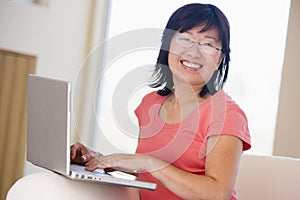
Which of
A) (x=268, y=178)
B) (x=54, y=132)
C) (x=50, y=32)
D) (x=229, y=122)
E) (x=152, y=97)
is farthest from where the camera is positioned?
(x=50, y=32)

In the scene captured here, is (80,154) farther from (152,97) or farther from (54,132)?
(152,97)

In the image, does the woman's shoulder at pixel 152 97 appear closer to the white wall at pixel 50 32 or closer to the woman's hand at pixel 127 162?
the woman's hand at pixel 127 162

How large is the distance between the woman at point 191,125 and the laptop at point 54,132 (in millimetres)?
70

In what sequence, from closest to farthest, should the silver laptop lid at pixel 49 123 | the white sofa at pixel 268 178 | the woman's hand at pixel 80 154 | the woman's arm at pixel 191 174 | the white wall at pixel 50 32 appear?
1. the silver laptop lid at pixel 49 123
2. the woman's arm at pixel 191 174
3. the woman's hand at pixel 80 154
4. the white sofa at pixel 268 178
5. the white wall at pixel 50 32

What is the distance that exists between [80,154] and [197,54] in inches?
16.4

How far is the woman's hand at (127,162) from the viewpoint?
4.21 feet

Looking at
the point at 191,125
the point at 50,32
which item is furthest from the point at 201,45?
the point at 50,32

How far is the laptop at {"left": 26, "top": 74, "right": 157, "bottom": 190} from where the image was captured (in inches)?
46.2

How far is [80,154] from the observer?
142 cm

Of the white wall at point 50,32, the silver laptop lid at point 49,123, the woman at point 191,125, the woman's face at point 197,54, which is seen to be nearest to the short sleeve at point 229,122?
the woman at point 191,125

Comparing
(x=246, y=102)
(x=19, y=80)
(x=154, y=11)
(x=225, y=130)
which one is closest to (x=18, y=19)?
(x=19, y=80)

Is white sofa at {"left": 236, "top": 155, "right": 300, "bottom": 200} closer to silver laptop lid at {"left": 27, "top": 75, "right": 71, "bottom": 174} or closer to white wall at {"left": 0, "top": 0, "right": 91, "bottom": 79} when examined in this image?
silver laptop lid at {"left": 27, "top": 75, "right": 71, "bottom": 174}

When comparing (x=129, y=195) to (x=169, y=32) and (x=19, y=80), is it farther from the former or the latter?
(x=19, y=80)

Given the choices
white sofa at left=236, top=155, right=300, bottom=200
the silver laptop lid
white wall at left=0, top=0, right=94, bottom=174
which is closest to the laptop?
the silver laptop lid
